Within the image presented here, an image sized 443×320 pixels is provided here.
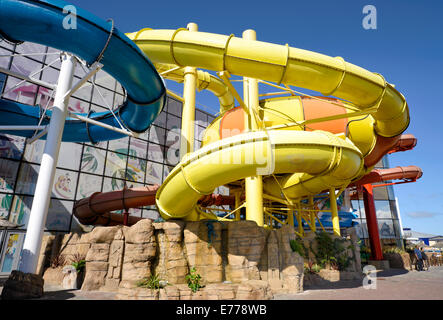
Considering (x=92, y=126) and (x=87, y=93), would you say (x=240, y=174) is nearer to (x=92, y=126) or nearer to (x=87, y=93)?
(x=92, y=126)

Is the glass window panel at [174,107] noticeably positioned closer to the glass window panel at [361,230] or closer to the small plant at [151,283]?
the small plant at [151,283]

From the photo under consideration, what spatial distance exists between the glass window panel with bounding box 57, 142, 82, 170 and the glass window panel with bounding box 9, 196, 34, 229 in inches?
103

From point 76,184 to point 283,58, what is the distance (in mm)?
14631

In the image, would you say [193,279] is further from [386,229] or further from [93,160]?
[386,229]

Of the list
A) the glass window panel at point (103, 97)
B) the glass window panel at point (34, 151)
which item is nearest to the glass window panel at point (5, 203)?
the glass window panel at point (34, 151)

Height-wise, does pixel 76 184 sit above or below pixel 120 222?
above

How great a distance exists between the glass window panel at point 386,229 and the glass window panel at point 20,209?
95.2 feet

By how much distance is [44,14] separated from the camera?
579 cm

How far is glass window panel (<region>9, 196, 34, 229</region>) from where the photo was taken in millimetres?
13743
